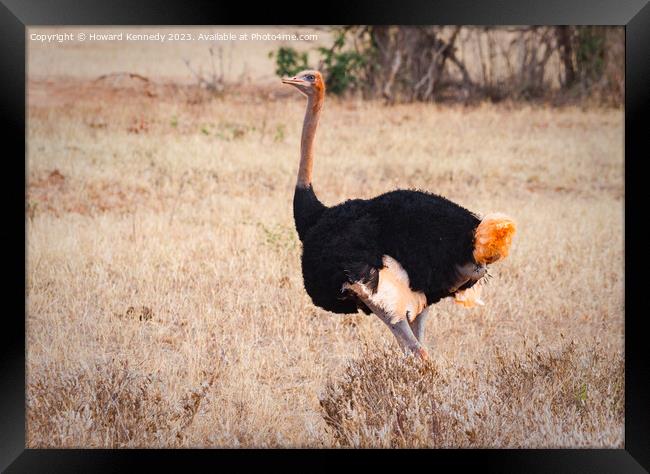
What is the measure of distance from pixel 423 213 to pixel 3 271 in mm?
2360

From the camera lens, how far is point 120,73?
45.6 ft

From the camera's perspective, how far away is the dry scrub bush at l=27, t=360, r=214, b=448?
19.6ft

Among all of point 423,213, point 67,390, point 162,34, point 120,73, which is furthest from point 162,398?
point 120,73

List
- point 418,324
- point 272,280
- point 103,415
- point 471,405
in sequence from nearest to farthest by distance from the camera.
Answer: point 471,405 → point 103,415 → point 418,324 → point 272,280

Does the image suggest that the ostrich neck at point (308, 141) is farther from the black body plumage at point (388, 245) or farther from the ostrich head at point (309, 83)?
the black body plumage at point (388, 245)

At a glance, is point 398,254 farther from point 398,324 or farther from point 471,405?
point 471,405

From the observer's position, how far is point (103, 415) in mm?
6012

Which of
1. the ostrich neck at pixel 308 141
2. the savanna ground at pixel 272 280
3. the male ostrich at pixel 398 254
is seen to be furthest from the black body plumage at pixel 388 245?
the savanna ground at pixel 272 280

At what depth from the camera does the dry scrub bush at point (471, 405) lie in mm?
5793

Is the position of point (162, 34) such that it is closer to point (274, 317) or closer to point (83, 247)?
point (83, 247)

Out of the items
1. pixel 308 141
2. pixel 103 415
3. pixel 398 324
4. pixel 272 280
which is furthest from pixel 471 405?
pixel 272 280

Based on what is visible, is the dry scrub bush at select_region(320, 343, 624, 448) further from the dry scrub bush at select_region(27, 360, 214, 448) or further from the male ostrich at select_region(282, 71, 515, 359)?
the dry scrub bush at select_region(27, 360, 214, 448)

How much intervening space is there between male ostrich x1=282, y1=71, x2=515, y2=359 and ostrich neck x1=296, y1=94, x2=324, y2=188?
35cm

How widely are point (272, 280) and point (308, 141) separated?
1.92m
